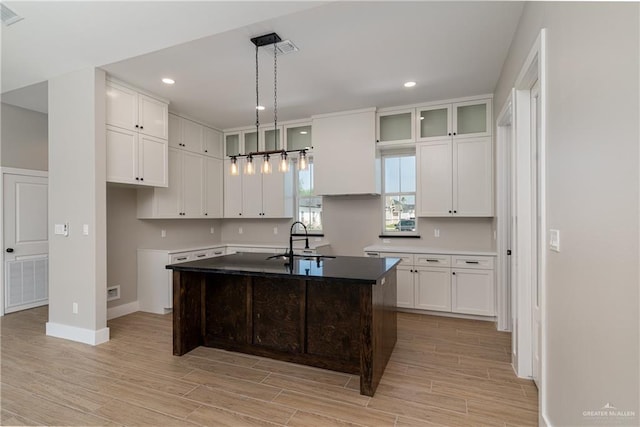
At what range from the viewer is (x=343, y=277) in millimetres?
2355

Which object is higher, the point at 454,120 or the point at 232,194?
the point at 454,120

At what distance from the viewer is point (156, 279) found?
4535 mm

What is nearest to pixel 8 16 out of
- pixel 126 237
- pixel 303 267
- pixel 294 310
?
pixel 126 237

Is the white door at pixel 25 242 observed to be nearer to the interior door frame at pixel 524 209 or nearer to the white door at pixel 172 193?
the white door at pixel 172 193

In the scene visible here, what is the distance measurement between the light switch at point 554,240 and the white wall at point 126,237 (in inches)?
187

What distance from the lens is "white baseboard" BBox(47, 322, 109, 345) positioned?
340cm

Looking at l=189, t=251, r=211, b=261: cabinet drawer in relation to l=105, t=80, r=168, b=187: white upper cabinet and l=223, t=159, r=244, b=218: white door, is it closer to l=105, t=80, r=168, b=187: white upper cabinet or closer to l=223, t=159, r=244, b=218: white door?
l=223, t=159, r=244, b=218: white door

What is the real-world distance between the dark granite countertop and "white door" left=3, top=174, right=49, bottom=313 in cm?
337

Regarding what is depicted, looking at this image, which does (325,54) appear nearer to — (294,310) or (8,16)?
(294,310)

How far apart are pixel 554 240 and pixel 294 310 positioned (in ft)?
6.68

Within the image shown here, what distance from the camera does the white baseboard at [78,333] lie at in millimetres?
3400

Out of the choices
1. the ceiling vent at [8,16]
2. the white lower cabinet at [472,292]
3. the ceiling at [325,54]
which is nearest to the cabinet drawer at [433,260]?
the white lower cabinet at [472,292]

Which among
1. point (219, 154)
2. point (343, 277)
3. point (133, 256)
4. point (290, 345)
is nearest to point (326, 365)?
point (290, 345)

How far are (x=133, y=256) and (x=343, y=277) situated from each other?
3622 millimetres
